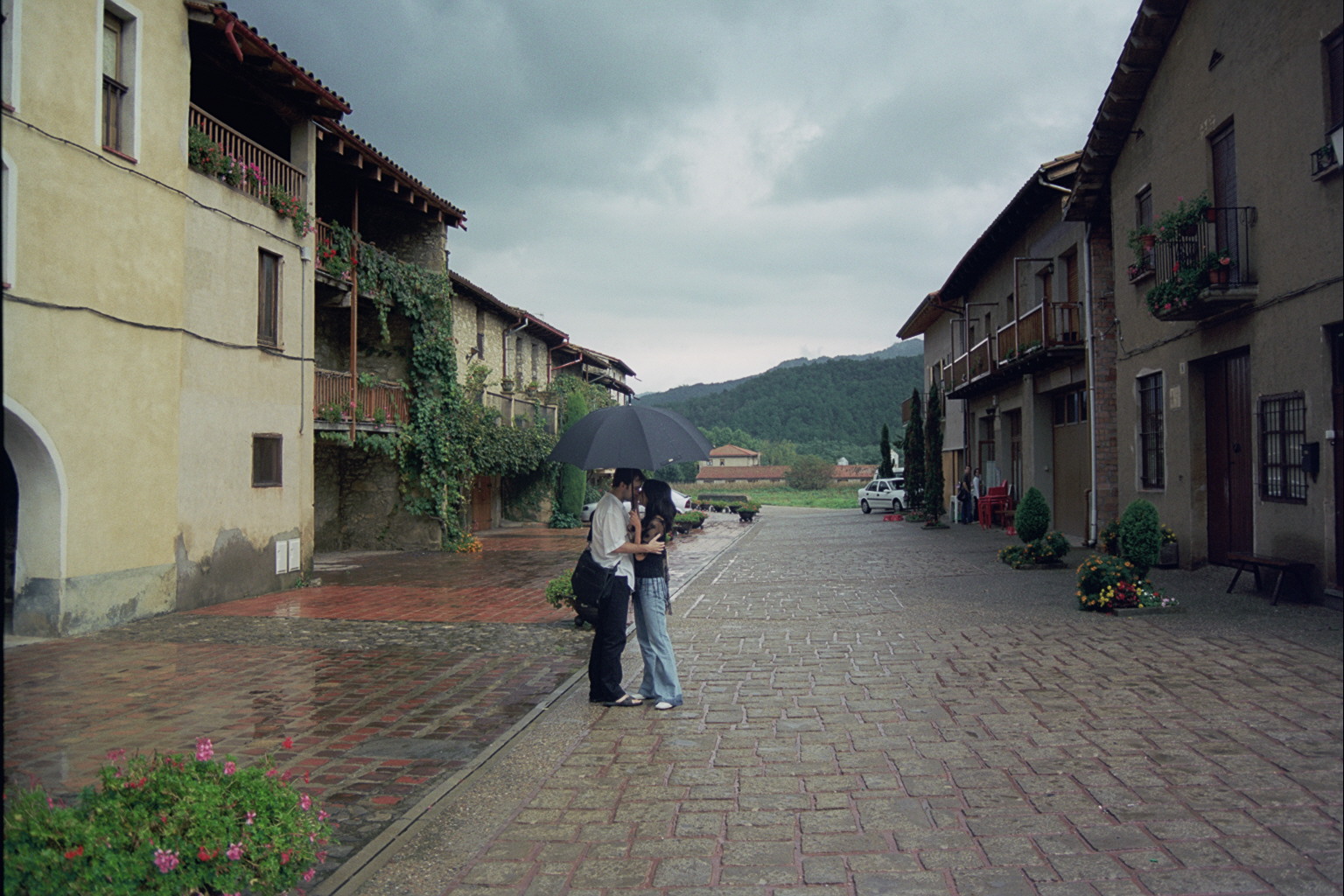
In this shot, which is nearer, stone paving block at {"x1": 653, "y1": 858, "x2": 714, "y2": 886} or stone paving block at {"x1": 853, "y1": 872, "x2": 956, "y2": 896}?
stone paving block at {"x1": 853, "y1": 872, "x2": 956, "y2": 896}

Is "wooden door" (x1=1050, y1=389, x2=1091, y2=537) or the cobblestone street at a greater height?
"wooden door" (x1=1050, y1=389, x2=1091, y2=537)

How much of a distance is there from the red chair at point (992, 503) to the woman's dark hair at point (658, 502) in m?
19.6

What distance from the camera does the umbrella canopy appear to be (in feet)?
20.0

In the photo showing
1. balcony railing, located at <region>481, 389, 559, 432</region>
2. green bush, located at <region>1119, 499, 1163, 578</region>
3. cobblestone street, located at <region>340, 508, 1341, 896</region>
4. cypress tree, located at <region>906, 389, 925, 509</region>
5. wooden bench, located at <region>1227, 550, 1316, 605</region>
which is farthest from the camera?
cypress tree, located at <region>906, 389, 925, 509</region>

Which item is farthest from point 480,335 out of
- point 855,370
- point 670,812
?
point 855,370

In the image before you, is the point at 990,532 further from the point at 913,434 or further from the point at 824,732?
the point at 824,732

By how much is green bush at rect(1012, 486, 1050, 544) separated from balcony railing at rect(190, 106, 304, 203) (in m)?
13.5

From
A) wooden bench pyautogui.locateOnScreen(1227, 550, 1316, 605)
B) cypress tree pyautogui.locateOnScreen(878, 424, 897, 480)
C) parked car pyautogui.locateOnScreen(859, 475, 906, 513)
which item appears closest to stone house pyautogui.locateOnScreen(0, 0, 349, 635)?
wooden bench pyautogui.locateOnScreen(1227, 550, 1316, 605)

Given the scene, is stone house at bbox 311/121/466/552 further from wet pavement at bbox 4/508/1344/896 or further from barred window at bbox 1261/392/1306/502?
barred window at bbox 1261/392/1306/502

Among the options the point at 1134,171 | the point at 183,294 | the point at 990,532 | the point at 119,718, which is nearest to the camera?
the point at 1134,171

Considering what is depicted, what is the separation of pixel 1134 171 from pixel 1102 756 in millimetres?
2869

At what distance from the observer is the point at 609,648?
6422 millimetres

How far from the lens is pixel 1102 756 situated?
4.44 meters

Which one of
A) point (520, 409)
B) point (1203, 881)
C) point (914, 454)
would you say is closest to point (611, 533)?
point (1203, 881)
